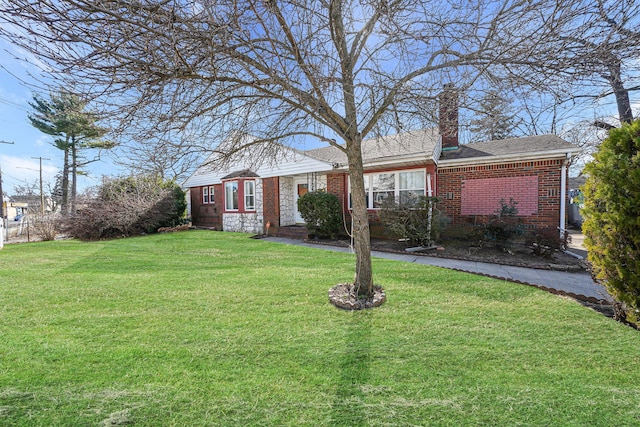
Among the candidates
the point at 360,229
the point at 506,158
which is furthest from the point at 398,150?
the point at 360,229

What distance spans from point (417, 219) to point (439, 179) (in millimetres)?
2736

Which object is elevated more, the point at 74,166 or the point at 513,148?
the point at 74,166

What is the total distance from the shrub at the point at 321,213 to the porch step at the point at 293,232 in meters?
0.71

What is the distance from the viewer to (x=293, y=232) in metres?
11.6

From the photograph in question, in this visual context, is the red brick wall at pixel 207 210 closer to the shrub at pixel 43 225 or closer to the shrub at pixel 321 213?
the shrub at pixel 43 225

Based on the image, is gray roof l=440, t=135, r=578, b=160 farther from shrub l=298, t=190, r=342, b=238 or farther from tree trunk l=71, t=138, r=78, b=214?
tree trunk l=71, t=138, r=78, b=214

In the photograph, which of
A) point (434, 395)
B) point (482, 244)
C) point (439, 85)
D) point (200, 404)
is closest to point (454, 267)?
point (482, 244)

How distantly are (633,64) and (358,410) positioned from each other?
4615 mm

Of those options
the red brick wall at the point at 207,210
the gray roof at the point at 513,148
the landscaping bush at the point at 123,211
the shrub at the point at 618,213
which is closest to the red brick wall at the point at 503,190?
the gray roof at the point at 513,148

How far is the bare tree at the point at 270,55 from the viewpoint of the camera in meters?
2.34

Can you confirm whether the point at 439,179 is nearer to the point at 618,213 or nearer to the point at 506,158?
the point at 506,158

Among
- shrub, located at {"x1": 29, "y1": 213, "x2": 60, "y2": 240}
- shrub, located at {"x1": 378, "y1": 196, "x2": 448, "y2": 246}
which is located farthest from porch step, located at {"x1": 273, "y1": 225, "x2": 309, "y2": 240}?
shrub, located at {"x1": 29, "y1": 213, "x2": 60, "y2": 240}

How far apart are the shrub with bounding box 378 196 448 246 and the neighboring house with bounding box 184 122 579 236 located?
855 millimetres

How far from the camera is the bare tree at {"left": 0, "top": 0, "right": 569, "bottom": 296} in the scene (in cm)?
234
